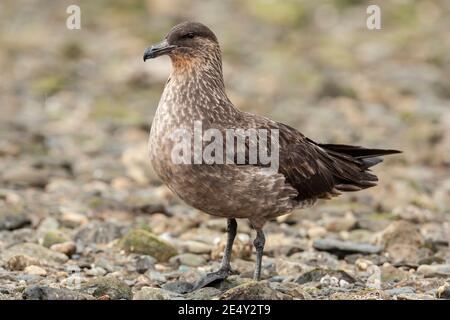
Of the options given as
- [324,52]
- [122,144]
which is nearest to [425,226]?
[122,144]

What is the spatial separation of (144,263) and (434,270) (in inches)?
101

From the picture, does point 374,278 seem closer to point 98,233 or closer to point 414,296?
Result: point 414,296

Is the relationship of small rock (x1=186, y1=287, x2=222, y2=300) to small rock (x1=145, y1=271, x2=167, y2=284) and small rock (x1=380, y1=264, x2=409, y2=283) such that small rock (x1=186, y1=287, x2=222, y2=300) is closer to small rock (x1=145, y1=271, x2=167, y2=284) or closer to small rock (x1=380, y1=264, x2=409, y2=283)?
small rock (x1=145, y1=271, x2=167, y2=284)

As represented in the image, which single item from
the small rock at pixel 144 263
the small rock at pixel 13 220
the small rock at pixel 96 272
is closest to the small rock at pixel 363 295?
the small rock at pixel 144 263

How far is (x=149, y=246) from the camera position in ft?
28.9

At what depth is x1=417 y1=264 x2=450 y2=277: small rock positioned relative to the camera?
27.3 feet

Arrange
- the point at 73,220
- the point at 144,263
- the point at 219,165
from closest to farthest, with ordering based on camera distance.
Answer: the point at 219,165 → the point at 144,263 → the point at 73,220

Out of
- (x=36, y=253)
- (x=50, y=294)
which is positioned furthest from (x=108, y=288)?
(x=36, y=253)

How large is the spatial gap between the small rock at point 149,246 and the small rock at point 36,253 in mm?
622

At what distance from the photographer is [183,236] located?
962cm

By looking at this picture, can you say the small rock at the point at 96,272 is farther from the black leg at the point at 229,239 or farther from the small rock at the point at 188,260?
the black leg at the point at 229,239

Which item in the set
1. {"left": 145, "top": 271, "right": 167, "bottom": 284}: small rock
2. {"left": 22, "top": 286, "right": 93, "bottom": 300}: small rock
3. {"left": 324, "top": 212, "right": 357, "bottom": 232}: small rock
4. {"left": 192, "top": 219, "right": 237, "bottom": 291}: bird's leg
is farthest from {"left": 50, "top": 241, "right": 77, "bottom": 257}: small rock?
{"left": 324, "top": 212, "right": 357, "bottom": 232}: small rock

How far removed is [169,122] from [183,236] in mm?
2343

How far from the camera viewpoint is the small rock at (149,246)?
8.76 metres
